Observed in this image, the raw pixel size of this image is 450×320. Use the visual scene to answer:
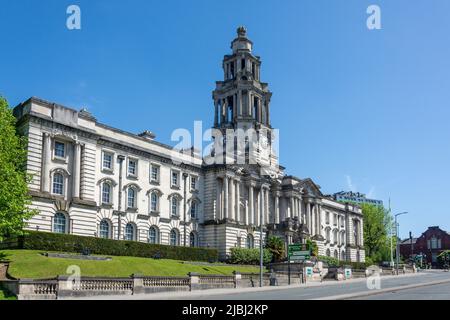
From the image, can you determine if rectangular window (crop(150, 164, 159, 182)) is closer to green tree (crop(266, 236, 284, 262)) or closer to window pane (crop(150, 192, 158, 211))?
window pane (crop(150, 192, 158, 211))

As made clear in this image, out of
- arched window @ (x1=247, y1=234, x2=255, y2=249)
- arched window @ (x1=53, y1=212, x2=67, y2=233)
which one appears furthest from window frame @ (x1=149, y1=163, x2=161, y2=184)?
arched window @ (x1=247, y1=234, x2=255, y2=249)

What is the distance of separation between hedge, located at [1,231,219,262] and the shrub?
3.71 metres

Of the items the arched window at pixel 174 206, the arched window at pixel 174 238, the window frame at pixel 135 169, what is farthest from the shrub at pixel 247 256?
the window frame at pixel 135 169

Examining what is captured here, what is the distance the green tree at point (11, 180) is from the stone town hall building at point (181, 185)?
55.1 inches

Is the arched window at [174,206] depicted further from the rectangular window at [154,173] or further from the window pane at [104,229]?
the window pane at [104,229]

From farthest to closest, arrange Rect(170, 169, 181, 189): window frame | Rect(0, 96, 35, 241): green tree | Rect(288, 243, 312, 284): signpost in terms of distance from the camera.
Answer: Rect(170, 169, 181, 189): window frame, Rect(288, 243, 312, 284): signpost, Rect(0, 96, 35, 241): green tree

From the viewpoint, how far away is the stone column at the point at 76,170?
50.4 meters

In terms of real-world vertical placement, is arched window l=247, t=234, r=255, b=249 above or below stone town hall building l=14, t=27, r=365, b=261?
below

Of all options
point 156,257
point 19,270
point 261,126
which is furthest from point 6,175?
point 261,126

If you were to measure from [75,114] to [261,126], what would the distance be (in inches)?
1511

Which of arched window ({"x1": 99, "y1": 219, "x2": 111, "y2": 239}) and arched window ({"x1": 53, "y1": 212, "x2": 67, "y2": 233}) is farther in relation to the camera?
arched window ({"x1": 99, "y1": 219, "x2": 111, "y2": 239})

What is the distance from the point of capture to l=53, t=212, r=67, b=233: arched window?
159ft

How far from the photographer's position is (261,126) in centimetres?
8362
